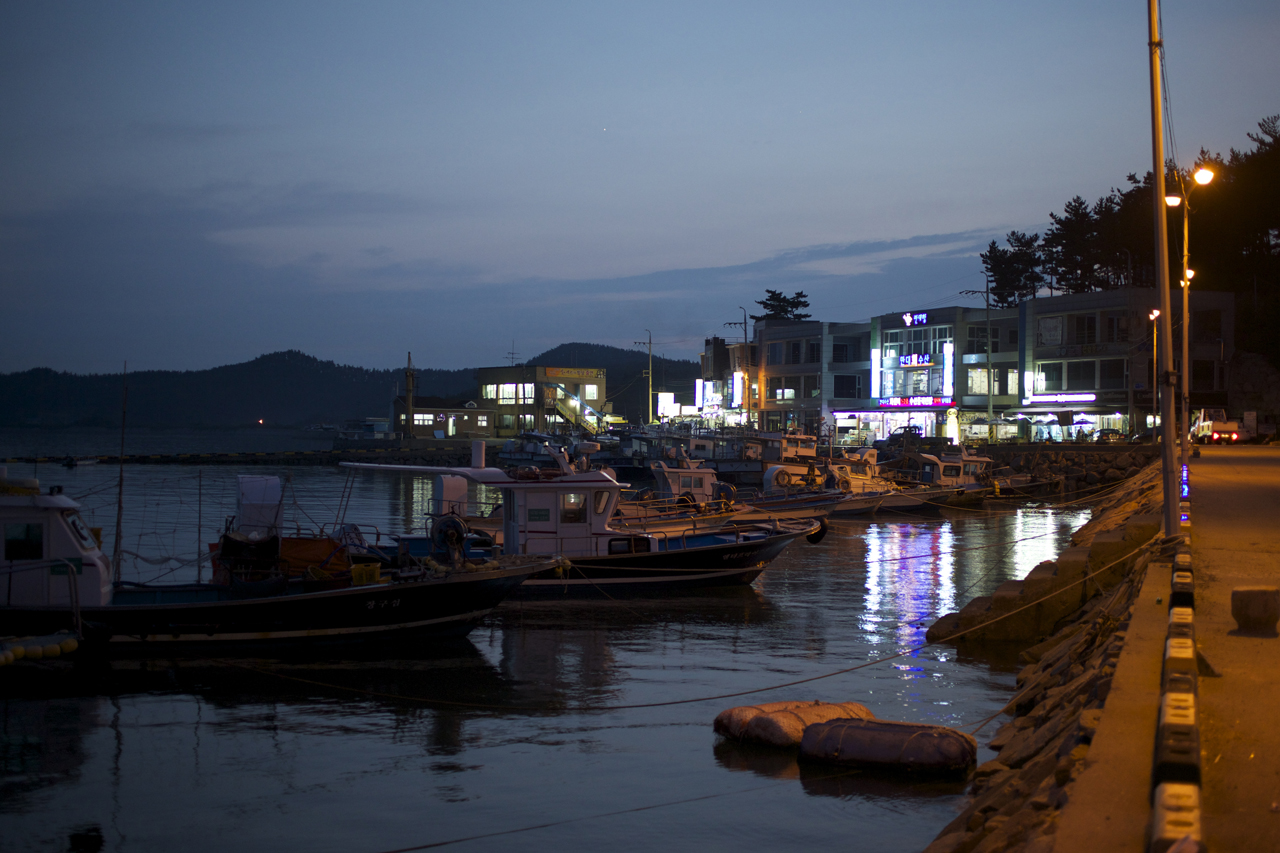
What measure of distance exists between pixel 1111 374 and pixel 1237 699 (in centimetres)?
6818

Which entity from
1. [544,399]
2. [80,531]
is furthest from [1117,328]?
[80,531]

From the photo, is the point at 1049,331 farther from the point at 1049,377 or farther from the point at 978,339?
the point at 978,339

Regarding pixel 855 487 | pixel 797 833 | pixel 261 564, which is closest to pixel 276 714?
pixel 261 564

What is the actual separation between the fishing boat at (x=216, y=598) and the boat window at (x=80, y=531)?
2 centimetres

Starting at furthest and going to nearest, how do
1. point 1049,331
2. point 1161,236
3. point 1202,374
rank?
1. point 1049,331
2. point 1202,374
3. point 1161,236

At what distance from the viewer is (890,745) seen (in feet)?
37.5

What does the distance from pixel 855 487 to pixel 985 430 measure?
3264 centimetres

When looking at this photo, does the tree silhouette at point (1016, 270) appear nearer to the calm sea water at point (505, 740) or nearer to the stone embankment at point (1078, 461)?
the stone embankment at point (1078, 461)

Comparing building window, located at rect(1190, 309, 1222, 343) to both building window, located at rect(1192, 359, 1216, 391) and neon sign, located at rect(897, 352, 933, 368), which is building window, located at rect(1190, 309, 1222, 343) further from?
neon sign, located at rect(897, 352, 933, 368)

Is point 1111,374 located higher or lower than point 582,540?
higher

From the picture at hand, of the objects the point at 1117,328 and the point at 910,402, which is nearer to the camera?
the point at 1117,328

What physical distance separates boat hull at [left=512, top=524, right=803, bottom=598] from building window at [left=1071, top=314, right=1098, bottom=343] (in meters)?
52.0

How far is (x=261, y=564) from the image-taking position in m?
19.6

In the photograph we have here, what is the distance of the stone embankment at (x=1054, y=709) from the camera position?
6273 mm
